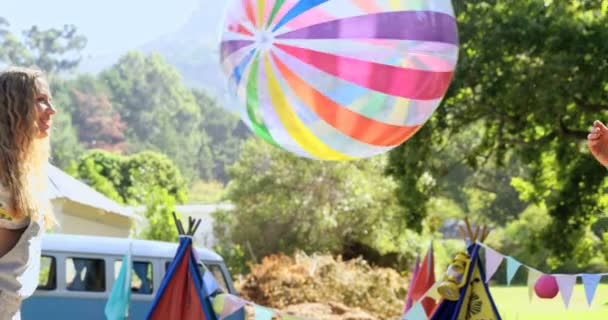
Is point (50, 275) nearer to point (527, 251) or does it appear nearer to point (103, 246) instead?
point (103, 246)

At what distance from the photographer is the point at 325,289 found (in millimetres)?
16312

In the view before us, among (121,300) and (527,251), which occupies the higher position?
(121,300)

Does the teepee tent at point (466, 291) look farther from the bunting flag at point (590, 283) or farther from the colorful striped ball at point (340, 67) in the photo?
the colorful striped ball at point (340, 67)

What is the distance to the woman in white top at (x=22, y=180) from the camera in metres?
2.47

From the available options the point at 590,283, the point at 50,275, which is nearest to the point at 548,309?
the point at 50,275

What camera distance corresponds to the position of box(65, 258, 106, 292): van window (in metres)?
11.3

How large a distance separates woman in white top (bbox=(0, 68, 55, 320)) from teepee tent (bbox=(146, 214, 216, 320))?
Answer: 4.32 meters

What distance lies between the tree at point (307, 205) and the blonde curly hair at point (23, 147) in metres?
18.8

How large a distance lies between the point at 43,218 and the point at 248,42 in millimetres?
3568

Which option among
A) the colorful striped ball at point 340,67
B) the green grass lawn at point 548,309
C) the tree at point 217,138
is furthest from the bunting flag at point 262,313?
the tree at point 217,138

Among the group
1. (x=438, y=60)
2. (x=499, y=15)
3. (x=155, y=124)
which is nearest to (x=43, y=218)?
(x=438, y=60)

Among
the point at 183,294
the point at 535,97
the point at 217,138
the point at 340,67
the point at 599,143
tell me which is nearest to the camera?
the point at 599,143

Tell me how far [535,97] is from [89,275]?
580cm

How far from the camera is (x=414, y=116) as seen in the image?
19.6ft
